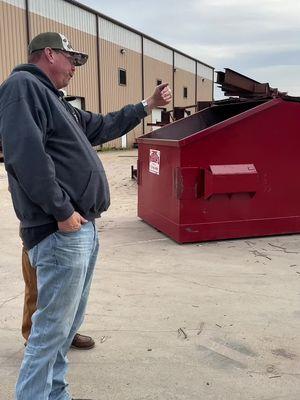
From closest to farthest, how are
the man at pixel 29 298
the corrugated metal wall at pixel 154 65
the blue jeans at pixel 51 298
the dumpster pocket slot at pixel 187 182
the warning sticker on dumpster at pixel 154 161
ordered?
1. the blue jeans at pixel 51 298
2. the man at pixel 29 298
3. the dumpster pocket slot at pixel 187 182
4. the warning sticker on dumpster at pixel 154 161
5. the corrugated metal wall at pixel 154 65

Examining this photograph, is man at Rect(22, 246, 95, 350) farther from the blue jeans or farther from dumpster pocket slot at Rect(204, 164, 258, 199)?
dumpster pocket slot at Rect(204, 164, 258, 199)

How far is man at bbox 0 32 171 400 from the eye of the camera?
1.87m

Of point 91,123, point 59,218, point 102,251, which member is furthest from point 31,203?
point 102,251

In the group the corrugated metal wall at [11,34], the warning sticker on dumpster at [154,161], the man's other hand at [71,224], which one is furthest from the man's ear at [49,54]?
the corrugated metal wall at [11,34]

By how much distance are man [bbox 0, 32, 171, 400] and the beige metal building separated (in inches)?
712

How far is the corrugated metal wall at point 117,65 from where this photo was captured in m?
26.4

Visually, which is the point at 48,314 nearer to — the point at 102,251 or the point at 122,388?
the point at 122,388

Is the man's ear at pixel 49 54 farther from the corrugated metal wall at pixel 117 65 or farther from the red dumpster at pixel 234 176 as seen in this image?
the corrugated metal wall at pixel 117 65

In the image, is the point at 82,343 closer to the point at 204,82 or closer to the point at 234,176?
the point at 234,176

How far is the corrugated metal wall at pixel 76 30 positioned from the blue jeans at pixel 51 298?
20074 mm

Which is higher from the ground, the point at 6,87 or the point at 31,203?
the point at 6,87

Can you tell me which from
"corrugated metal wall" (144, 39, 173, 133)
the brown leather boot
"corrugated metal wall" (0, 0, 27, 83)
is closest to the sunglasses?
the brown leather boot

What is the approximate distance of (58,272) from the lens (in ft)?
6.61

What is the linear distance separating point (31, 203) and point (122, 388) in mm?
1226
